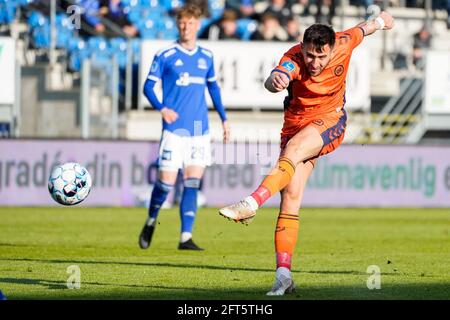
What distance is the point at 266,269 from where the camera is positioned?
10.6 metres

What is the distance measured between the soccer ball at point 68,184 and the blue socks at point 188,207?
109 inches

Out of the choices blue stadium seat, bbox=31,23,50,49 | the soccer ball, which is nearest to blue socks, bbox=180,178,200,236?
the soccer ball

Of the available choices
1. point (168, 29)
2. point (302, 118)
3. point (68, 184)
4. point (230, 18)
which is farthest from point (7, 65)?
point (302, 118)

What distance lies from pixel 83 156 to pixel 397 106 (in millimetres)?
9453

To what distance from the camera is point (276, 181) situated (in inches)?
327

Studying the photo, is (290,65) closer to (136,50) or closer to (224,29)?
(136,50)

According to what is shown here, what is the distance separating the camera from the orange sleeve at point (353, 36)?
9.17m

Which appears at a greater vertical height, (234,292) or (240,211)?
(240,211)

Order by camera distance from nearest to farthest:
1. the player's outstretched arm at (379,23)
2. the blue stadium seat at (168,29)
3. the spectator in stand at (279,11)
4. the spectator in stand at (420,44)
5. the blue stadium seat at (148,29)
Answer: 1. the player's outstretched arm at (379,23)
2. the blue stadium seat at (168,29)
3. the blue stadium seat at (148,29)
4. the spectator in stand at (279,11)
5. the spectator in stand at (420,44)

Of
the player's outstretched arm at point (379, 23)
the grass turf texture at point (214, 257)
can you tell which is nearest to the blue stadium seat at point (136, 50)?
the grass turf texture at point (214, 257)

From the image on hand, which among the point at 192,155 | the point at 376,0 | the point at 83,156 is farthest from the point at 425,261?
the point at 376,0

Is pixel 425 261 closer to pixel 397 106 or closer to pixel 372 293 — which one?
pixel 372 293

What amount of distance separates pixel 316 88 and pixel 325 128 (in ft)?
1.07

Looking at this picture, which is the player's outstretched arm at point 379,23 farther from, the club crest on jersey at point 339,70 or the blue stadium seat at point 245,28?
the blue stadium seat at point 245,28
